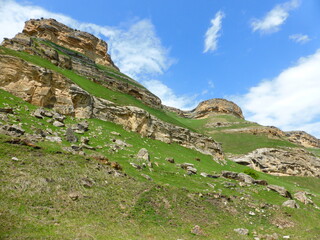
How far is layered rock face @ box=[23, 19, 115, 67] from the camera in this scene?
91.4 metres

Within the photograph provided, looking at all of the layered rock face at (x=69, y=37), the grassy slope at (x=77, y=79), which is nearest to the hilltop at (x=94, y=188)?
the grassy slope at (x=77, y=79)

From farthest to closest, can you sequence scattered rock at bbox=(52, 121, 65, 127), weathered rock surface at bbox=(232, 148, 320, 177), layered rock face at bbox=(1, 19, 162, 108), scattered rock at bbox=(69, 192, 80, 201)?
weathered rock surface at bbox=(232, 148, 320, 177) < layered rock face at bbox=(1, 19, 162, 108) < scattered rock at bbox=(52, 121, 65, 127) < scattered rock at bbox=(69, 192, 80, 201)

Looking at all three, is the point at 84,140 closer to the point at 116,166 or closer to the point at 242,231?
the point at 116,166

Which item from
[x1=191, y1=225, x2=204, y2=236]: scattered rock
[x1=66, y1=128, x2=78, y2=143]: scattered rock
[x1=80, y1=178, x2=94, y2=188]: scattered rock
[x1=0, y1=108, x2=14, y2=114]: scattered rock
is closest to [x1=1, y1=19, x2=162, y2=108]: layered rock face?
[x1=0, y1=108, x2=14, y2=114]: scattered rock

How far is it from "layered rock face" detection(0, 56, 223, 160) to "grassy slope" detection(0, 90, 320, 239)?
9087 mm

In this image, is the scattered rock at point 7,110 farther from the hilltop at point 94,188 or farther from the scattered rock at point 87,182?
the scattered rock at point 87,182

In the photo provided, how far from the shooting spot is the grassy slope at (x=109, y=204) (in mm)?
11719

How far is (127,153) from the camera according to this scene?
28375 mm

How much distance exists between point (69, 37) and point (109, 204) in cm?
10272

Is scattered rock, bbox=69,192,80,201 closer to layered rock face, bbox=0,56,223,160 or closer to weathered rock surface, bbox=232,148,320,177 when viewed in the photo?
layered rock face, bbox=0,56,223,160

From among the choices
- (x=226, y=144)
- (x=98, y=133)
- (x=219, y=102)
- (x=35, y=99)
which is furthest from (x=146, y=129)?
(x=219, y=102)

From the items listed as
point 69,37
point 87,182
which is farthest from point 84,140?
point 69,37

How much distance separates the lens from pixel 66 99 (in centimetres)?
3681

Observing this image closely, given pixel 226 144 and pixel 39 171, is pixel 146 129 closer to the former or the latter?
pixel 39 171
